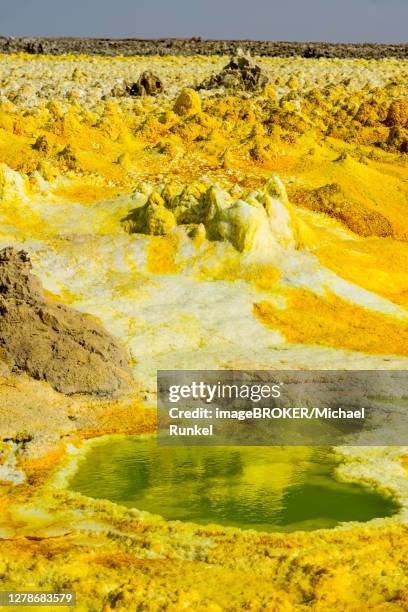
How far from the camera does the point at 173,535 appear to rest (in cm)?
970

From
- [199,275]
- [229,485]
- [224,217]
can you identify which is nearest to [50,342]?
[229,485]

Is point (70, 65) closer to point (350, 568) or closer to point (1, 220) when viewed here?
point (1, 220)

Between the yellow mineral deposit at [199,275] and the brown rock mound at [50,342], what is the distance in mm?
243

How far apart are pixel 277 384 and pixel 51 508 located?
4.88m

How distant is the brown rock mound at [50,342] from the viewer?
1366 centimetres

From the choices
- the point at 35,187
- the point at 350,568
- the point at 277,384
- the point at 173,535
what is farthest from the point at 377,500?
the point at 35,187

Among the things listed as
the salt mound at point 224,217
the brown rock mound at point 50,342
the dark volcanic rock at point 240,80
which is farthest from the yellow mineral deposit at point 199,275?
the dark volcanic rock at point 240,80

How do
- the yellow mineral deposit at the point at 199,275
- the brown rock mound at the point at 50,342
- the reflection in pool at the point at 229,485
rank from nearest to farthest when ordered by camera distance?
1. the yellow mineral deposit at the point at 199,275
2. the reflection in pool at the point at 229,485
3. the brown rock mound at the point at 50,342

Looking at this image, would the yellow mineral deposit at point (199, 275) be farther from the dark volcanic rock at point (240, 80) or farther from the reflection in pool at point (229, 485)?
the dark volcanic rock at point (240, 80)

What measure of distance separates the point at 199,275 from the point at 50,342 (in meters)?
4.72

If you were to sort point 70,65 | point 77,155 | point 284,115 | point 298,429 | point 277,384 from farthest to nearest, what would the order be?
point 70,65, point 284,115, point 77,155, point 277,384, point 298,429

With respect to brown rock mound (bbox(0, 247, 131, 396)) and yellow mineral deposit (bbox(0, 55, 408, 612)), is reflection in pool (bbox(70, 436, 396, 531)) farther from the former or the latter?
brown rock mound (bbox(0, 247, 131, 396))

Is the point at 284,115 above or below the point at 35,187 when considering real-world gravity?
above

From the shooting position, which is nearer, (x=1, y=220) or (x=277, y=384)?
(x=277, y=384)
